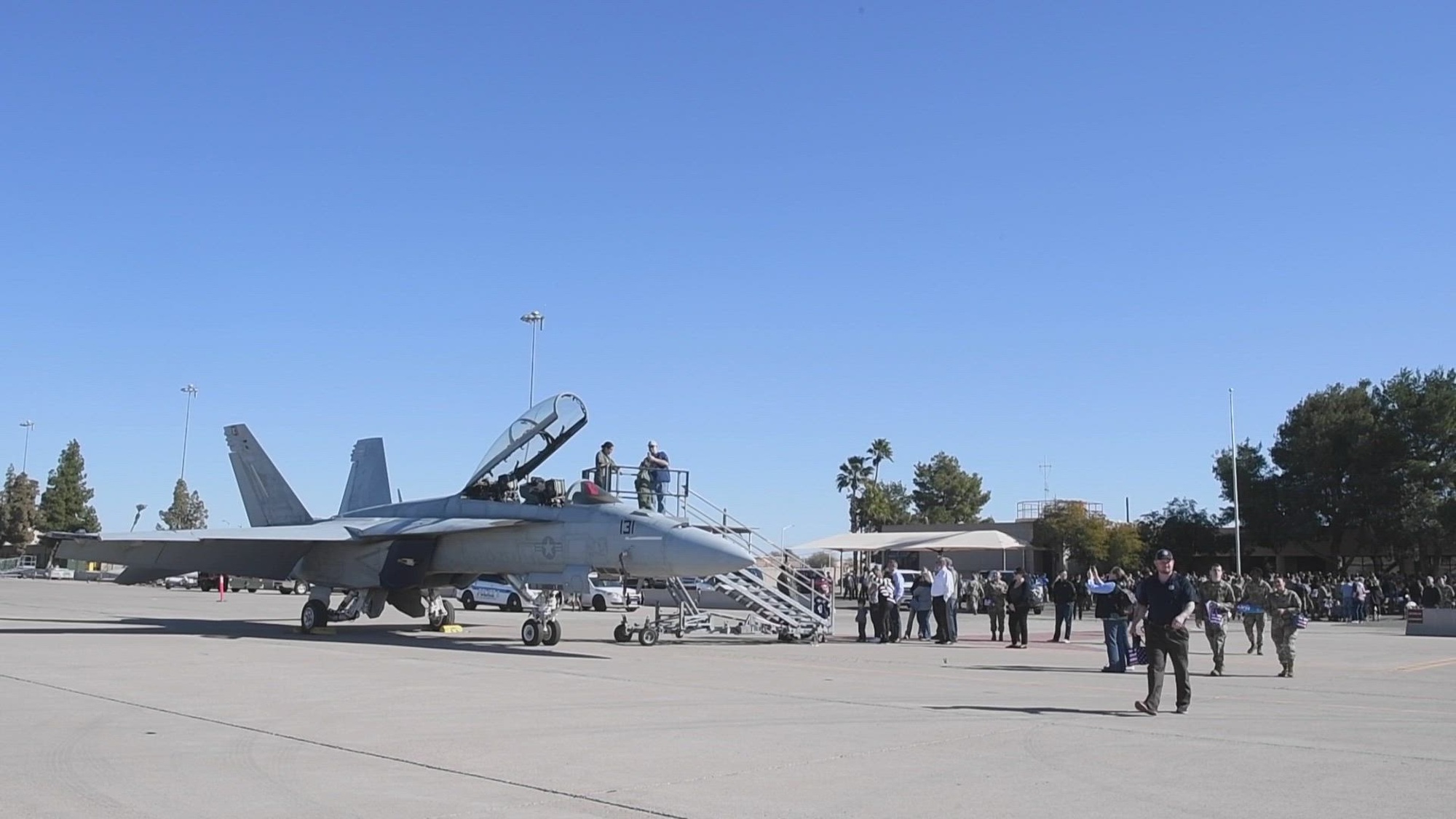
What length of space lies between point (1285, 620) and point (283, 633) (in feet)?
56.9

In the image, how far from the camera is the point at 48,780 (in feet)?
23.6

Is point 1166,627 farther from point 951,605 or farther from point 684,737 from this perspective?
point 951,605

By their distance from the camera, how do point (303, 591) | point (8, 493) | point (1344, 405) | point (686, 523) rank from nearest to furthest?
point (686, 523)
point (303, 591)
point (1344, 405)
point (8, 493)

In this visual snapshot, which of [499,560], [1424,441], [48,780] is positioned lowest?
[48,780]

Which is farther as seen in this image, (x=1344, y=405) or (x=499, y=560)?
(x=1344, y=405)

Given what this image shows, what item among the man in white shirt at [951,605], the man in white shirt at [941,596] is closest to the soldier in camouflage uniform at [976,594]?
the man in white shirt at [951,605]

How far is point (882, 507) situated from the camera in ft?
321

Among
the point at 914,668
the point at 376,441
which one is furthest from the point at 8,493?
the point at 914,668

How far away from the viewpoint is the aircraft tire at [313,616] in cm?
2188

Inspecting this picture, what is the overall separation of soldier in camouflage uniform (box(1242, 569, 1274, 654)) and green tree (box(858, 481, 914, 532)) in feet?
241

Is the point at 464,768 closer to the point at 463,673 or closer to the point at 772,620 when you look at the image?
the point at 463,673

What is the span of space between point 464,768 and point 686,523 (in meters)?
11.0

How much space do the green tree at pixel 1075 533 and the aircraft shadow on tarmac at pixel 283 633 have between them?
47469mm

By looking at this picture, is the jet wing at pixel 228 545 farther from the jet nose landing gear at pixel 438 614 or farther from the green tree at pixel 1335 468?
the green tree at pixel 1335 468
